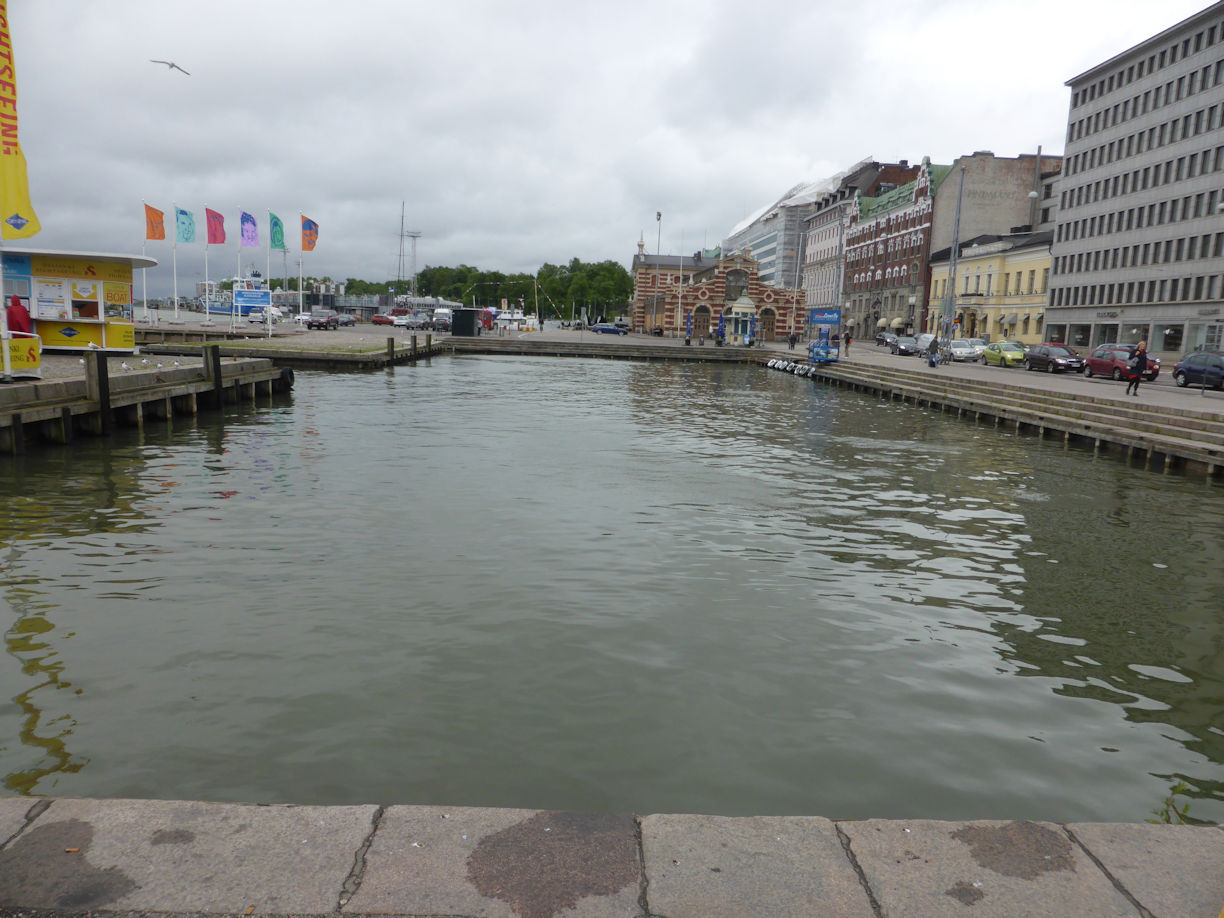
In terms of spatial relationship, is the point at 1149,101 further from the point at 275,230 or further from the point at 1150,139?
the point at 275,230

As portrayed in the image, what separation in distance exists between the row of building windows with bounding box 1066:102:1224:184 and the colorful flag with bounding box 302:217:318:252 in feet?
200

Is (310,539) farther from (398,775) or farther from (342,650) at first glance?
(398,775)

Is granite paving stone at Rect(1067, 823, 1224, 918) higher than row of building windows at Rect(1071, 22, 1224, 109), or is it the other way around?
row of building windows at Rect(1071, 22, 1224, 109)

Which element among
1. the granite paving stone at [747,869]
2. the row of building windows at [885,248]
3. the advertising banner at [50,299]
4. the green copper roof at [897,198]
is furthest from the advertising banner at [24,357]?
the row of building windows at [885,248]

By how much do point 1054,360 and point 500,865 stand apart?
53489 millimetres

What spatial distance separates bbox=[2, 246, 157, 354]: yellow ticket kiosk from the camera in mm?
29594

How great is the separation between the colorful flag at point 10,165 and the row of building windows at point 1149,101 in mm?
71597

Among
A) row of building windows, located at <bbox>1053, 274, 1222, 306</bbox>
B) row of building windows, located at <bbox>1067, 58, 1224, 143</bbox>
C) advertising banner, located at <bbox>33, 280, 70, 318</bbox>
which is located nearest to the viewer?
advertising banner, located at <bbox>33, 280, 70, 318</bbox>

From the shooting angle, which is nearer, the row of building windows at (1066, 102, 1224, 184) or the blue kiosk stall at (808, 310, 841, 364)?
the blue kiosk stall at (808, 310, 841, 364)

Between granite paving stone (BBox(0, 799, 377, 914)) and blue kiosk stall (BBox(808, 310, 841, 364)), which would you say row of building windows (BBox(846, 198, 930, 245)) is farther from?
granite paving stone (BBox(0, 799, 377, 914))

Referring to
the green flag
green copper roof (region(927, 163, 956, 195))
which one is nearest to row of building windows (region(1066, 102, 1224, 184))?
green copper roof (region(927, 163, 956, 195))

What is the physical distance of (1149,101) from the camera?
234 ft

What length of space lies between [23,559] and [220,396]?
729 inches

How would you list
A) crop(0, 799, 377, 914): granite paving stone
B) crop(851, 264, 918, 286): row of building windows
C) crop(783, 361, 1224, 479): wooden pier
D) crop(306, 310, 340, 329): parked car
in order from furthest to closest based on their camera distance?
crop(851, 264, 918, 286): row of building windows < crop(306, 310, 340, 329): parked car < crop(783, 361, 1224, 479): wooden pier < crop(0, 799, 377, 914): granite paving stone
